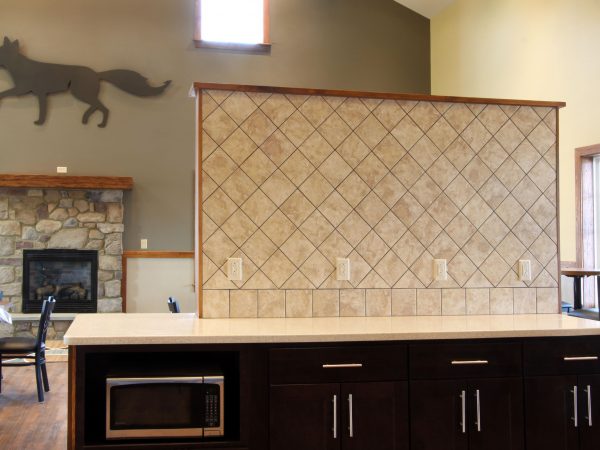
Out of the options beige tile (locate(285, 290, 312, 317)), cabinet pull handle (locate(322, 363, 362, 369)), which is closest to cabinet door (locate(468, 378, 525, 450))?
cabinet pull handle (locate(322, 363, 362, 369))

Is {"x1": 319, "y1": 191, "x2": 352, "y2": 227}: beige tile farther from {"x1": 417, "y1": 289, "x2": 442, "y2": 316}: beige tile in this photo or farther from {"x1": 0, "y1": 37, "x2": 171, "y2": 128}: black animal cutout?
{"x1": 0, "y1": 37, "x2": 171, "y2": 128}: black animal cutout

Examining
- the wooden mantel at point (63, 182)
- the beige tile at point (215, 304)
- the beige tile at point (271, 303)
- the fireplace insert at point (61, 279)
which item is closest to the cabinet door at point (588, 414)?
the beige tile at point (271, 303)

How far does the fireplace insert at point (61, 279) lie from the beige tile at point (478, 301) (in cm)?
523

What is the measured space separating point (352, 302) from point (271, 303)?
386mm

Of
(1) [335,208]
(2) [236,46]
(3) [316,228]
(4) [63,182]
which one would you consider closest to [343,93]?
(1) [335,208]

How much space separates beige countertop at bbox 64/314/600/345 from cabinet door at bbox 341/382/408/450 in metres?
0.20

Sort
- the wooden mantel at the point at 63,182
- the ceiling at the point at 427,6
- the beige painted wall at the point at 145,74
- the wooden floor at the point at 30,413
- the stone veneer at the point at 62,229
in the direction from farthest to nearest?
the ceiling at the point at 427,6 < the beige painted wall at the point at 145,74 < the stone veneer at the point at 62,229 < the wooden mantel at the point at 63,182 < the wooden floor at the point at 30,413

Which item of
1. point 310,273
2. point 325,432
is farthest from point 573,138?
point 325,432

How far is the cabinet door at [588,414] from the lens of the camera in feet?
8.54

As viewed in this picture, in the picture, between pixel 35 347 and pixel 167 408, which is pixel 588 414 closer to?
pixel 167 408

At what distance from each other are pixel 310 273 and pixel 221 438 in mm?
861

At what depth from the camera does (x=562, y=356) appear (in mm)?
2590

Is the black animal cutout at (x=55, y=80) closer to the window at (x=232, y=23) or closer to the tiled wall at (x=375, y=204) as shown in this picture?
the window at (x=232, y=23)

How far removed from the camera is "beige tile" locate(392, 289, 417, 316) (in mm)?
3008
